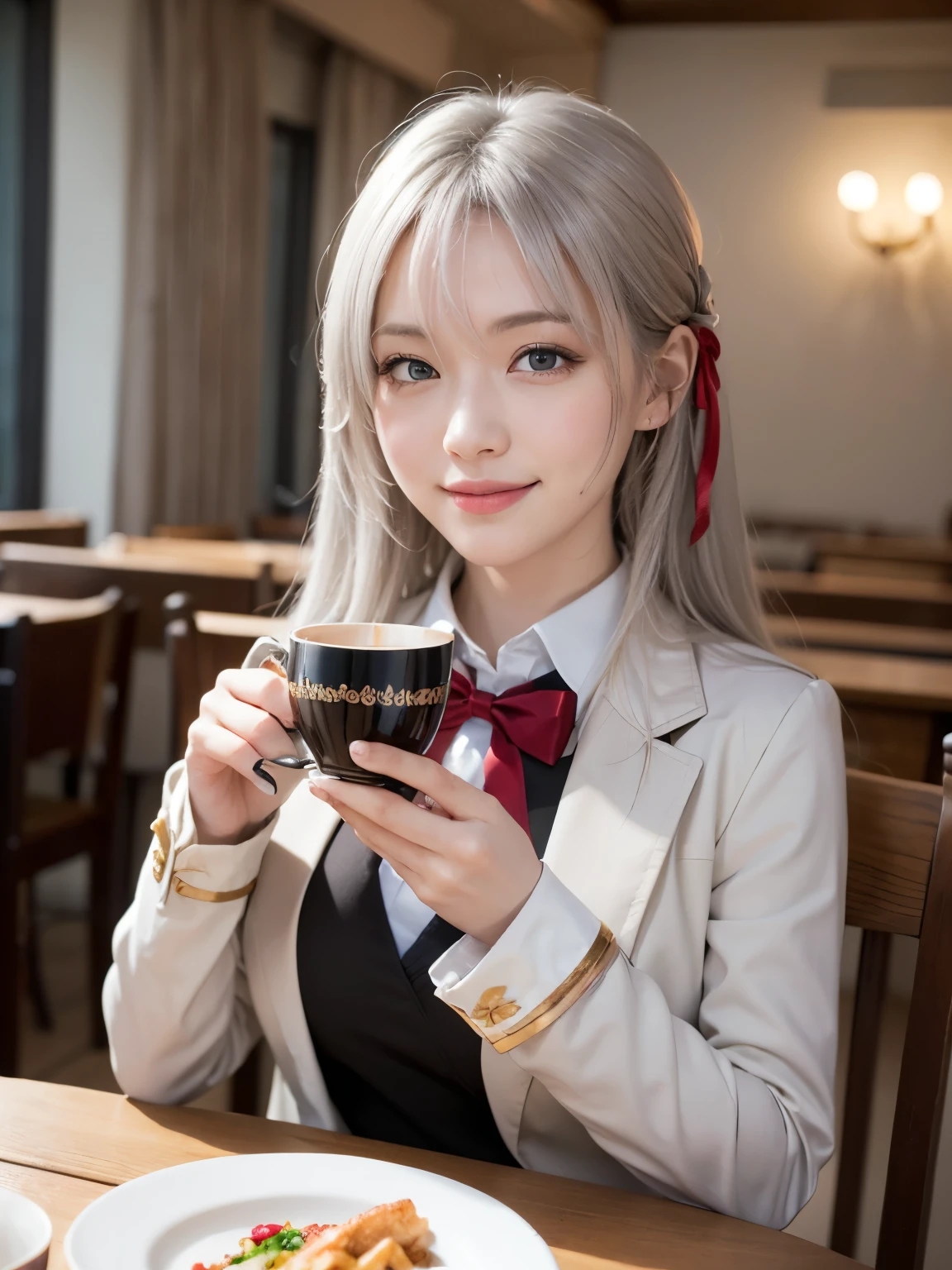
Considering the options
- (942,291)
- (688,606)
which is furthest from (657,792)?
(942,291)

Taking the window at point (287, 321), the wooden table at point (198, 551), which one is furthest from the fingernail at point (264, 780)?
the window at point (287, 321)

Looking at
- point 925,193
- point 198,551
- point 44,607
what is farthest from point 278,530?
point 925,193

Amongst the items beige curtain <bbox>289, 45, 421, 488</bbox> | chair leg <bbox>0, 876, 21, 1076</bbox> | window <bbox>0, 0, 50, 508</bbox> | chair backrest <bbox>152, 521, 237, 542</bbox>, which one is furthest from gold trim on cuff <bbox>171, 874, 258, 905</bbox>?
beige curtain <bbox>289, 45, 421, 488</bbox>

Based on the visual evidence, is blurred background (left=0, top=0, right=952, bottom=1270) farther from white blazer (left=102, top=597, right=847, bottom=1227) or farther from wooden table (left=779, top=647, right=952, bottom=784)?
white blazer (left=102, top=597, right=847, bottom=1227)

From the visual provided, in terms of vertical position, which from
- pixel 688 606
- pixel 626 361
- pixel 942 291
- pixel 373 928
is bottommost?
pixel 373 928

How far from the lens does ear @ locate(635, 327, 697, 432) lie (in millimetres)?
1064

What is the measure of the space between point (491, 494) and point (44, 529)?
343cm

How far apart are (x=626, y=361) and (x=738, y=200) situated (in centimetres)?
772

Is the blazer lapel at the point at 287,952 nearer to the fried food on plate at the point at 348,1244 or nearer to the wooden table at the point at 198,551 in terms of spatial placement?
the fried food on plate at the point at 348,1244

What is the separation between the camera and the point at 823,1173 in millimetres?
2197

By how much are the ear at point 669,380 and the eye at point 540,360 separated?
13cm

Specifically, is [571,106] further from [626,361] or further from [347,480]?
[347,480]

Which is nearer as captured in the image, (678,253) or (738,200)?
(678,253)

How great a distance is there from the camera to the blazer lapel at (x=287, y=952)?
1044 millimetres
